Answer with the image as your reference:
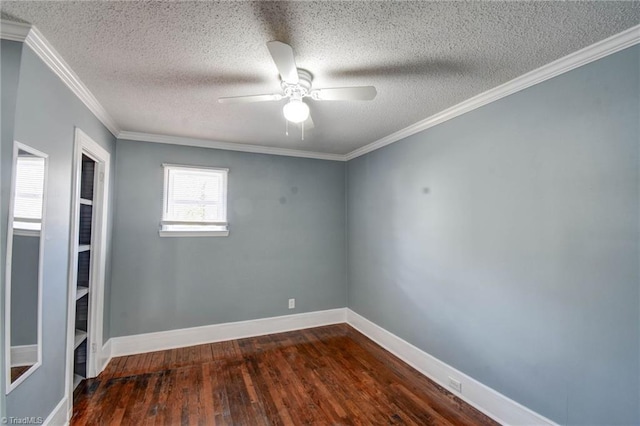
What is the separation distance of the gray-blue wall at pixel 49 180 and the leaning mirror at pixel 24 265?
0.06 meters

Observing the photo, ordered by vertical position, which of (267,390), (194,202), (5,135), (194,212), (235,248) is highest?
(5,135)

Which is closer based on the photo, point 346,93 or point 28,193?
point 28,193

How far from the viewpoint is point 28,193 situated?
5.37 feet

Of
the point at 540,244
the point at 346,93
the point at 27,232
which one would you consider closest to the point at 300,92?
the point at 346,93

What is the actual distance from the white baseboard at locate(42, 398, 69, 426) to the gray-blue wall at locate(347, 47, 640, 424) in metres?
3.01

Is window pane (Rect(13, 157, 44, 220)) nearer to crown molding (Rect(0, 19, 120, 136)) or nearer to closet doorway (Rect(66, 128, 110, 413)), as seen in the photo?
crown molding (Rect(0, 19, 120, 136))

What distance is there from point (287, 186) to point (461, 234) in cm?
238

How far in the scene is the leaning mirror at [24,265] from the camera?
1509 mm

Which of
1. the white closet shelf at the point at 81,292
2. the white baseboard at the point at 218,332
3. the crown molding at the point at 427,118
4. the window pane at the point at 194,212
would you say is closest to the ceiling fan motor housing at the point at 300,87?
the crown molding at the point at 427,118

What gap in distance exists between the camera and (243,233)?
150 inches

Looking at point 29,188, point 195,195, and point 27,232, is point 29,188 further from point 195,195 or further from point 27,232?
point 195,195

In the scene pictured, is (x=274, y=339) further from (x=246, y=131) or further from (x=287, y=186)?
(x=246, y=131)
